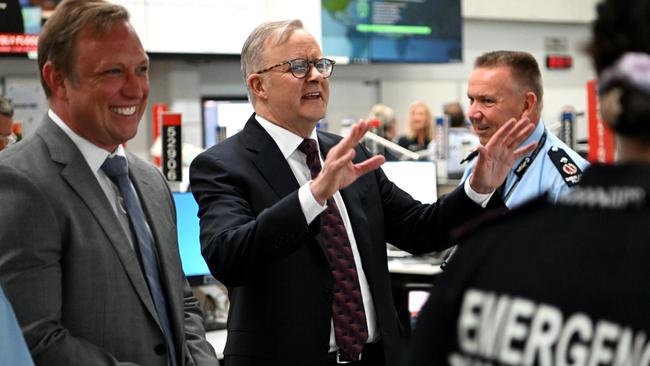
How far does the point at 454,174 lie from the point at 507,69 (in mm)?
3498

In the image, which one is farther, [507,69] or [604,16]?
[507,69]

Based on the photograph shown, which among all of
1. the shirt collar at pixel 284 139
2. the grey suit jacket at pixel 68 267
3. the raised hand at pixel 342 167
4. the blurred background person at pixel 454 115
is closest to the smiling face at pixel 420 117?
the blurred background person at pixel 454 115

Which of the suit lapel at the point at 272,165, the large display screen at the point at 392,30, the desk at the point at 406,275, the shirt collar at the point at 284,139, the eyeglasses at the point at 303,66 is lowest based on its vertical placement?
the desk at the point at 406,275

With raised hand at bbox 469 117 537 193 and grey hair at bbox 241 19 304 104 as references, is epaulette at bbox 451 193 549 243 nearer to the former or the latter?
raised hand at bbox 469 117 537 193

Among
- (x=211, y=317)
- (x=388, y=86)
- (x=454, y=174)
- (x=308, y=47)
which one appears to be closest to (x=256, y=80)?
(x=308, y=47)

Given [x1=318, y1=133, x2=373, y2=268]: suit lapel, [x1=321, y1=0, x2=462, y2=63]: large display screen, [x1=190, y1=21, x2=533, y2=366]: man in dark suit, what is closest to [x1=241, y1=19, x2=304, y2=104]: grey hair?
[x1=190, y1=21, x2=533, y2=366]: man in dark suit

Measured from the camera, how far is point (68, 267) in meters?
1.79

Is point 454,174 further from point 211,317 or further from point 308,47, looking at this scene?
point 308,47

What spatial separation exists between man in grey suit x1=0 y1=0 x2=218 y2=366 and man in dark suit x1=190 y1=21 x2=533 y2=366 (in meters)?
0.19

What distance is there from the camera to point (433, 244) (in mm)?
2402

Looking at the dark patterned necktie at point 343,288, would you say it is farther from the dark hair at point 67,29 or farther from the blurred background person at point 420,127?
the blurred background person at point 420,127

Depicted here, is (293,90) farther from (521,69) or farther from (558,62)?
(558,62)

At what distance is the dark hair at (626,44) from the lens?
3.02ft

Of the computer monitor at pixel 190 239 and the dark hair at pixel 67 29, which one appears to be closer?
the dark hair at pixel 67 29
